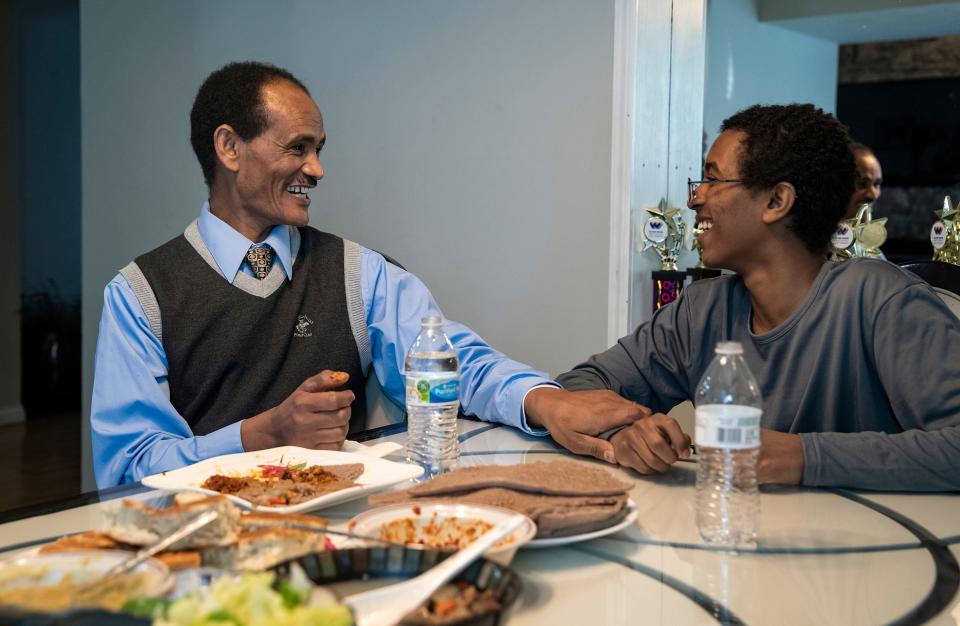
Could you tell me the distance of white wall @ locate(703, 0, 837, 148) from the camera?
11.7 feet

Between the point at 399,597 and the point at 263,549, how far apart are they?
201 millimetres

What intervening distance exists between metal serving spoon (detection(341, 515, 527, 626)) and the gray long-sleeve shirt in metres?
0.71

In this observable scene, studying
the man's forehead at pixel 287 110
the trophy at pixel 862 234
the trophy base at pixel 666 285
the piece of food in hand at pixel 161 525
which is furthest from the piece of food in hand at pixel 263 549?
the trophy at pixel 862 234

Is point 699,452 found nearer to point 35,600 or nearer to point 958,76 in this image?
point 35,600

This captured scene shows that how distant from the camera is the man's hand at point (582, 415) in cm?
157

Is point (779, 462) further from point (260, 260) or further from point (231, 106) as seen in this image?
point (231, 106)

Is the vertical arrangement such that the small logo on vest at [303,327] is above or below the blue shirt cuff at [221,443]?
above

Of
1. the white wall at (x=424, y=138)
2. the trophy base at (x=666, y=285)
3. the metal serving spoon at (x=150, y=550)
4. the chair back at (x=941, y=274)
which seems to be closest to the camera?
the metal serving spoon at (x=150, y=550)

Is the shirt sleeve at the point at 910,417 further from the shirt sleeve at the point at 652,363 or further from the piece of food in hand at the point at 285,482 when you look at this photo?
the piece of food in hand at the point at 285,482

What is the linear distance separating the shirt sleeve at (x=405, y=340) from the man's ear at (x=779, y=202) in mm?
500

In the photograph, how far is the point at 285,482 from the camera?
1290 mm

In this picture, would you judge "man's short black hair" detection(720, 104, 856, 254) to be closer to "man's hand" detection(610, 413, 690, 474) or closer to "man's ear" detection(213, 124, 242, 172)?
"man's hand" detection(610, 413, 690, 474)

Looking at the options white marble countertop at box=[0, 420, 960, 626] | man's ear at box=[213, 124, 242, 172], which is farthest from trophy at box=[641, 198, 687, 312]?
white marble countertop at box=[0, 420, 960, 626]

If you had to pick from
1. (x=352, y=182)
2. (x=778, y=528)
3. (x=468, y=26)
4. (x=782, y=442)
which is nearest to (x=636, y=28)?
(x=468, y=26)
